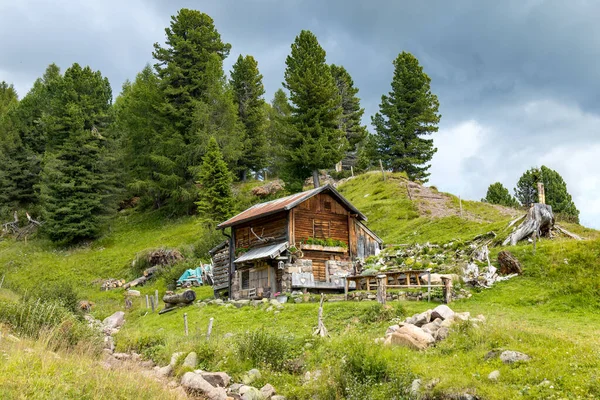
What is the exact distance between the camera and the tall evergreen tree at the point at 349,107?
2480 inches

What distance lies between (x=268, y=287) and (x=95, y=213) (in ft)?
93.5

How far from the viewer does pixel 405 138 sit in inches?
2148

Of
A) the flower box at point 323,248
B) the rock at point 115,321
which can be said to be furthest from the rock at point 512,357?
the rock at point 115,321

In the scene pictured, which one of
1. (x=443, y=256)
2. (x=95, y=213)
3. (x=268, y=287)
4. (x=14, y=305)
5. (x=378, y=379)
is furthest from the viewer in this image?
(x=95, y=213)

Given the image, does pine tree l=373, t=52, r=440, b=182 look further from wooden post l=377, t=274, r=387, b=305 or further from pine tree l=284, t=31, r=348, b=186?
wooden post l=377, t=274, r=387, b=305

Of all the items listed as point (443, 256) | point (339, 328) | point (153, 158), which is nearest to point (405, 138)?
point (153, 158)

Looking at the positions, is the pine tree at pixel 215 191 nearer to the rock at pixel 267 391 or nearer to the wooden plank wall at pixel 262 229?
the wooden plank wall at pixel 262 229

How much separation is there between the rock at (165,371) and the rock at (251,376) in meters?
2.32

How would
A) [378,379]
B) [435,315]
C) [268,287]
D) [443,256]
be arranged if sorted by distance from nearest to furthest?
[378,379], [435,315], [443,256], [268,287]

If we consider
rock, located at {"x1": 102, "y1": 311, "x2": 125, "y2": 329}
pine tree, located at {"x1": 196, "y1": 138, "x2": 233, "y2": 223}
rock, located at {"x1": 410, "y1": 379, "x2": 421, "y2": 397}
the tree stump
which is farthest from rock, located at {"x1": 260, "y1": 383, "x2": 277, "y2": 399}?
pine tree, located at {"x1": 196, "y1": 138, "x2": 233, "y2": 223}

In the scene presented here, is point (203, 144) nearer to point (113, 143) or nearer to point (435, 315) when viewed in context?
point (113, 143)

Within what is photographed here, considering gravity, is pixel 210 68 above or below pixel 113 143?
above

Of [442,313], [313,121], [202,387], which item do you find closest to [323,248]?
[442,313]

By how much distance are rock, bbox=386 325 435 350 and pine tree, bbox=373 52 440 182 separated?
1605 inches
